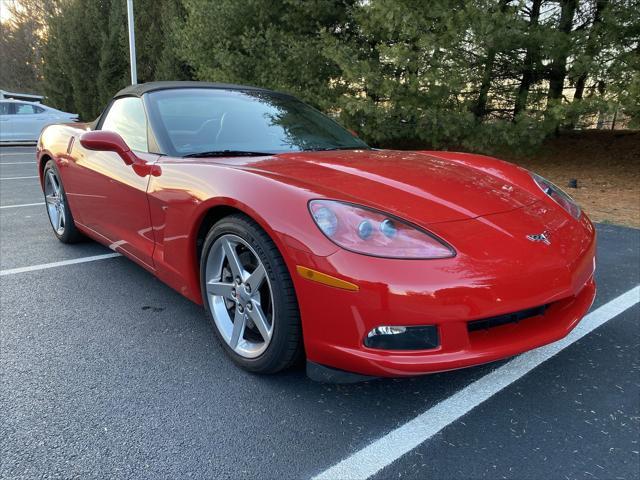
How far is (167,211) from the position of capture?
98.3 inches

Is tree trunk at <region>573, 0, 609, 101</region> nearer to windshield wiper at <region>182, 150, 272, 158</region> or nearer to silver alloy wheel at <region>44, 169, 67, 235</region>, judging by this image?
windshield wiper at <region>182, 150, 272, 158</region>

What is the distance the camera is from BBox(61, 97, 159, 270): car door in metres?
2.76

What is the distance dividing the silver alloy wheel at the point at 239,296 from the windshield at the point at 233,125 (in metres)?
0.71

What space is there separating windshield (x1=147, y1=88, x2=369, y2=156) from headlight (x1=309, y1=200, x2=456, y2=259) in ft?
3.28

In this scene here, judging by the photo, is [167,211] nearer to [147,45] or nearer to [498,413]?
[498,413]

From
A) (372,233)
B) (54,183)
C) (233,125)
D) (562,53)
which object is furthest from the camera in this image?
(562,53)

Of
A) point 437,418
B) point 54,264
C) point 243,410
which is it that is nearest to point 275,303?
point 243,410

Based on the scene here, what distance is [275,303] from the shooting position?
1.94 metres

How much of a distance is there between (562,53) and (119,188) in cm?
734

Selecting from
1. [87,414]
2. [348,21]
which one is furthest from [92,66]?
[87,414]

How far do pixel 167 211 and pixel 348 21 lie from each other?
331 inches

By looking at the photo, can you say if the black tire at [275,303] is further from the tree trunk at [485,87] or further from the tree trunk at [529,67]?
the tree trunk at [529,67]

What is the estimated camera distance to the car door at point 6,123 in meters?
15.0

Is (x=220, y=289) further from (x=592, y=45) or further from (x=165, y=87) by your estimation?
(x=592, y=45)
